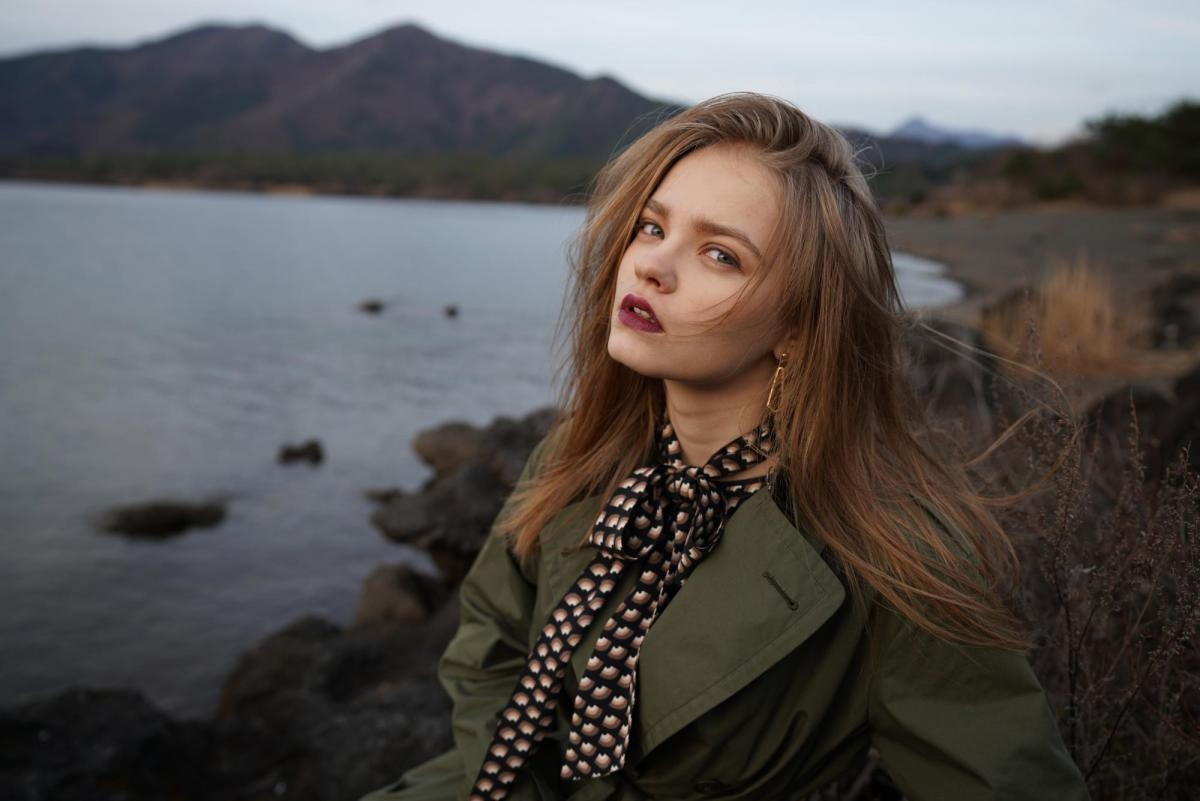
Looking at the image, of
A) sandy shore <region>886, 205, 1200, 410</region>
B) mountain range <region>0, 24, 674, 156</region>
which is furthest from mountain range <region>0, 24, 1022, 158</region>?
sandy shore <region>886, 205, 1200, 410</region>

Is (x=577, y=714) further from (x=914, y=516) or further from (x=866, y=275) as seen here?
(x=866, y=275)

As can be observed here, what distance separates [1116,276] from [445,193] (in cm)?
6140

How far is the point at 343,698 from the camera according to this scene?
452 centimetres

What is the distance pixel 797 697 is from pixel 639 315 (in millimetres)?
809

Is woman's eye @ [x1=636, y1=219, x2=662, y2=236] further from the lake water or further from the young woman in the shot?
the lake water

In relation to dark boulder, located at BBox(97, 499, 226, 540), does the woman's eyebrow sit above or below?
above

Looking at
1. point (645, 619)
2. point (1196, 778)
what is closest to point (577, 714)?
point (645, 619)

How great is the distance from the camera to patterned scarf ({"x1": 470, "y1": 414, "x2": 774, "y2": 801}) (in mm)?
1871

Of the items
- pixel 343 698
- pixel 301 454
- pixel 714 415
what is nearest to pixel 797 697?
pixel 714 415

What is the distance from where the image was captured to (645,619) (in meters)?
1.90

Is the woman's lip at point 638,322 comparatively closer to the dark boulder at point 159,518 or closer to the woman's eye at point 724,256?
the woman's eye at point 724,256

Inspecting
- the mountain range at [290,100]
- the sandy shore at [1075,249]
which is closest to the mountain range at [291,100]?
the mountain range at [290,100]

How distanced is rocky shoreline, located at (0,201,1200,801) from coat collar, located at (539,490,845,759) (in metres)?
0.90

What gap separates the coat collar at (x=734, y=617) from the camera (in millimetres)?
1678
